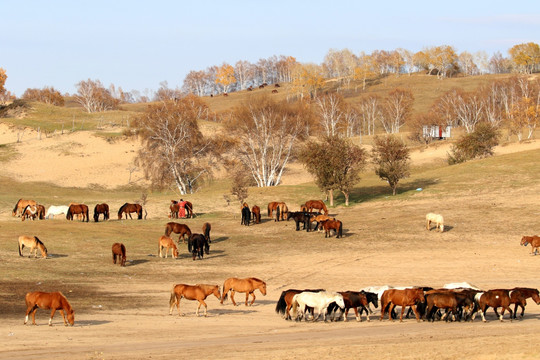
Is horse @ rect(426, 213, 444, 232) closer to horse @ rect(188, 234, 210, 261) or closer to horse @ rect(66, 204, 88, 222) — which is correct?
horse @ rect(188, 234, 210, 261)

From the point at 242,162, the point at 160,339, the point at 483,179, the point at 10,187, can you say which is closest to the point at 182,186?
the point at 242,162

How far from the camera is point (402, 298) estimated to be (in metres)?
19.0

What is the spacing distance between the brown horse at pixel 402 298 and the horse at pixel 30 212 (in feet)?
92.9

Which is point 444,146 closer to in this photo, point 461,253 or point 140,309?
point 461,253

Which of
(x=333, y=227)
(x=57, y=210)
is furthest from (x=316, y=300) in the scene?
(x=57, y=210)

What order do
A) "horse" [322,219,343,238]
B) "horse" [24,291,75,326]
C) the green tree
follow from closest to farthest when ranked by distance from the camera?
"horse" [24,291,75,326] → "horse" [322,219,343,238] → the green tree

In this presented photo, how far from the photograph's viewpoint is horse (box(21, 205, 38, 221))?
4094 centimetres

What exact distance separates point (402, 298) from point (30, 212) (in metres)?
30.6

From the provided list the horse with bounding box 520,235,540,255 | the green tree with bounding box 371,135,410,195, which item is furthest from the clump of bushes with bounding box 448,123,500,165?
the horse with bounding box 520,235,540,255

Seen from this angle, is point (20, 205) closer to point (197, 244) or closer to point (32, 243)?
point (32, 243)

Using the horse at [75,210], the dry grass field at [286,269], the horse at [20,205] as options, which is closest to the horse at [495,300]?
the dry grass field at [286,269]

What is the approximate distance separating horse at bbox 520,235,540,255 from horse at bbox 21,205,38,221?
94.4 ft

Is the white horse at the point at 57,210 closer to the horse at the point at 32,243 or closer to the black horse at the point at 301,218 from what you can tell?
the horse at the point at 32,243

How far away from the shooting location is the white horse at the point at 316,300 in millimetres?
18734
